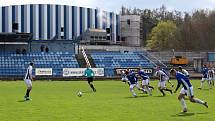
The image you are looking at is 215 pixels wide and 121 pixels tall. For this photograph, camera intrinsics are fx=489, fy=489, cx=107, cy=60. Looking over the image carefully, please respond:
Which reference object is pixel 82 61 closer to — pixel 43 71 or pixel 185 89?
pixel 43 71

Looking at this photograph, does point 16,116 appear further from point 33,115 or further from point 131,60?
point 131,60

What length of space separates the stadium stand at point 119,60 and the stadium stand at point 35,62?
14.2ft

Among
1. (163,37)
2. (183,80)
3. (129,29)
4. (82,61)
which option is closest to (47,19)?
(82,61)

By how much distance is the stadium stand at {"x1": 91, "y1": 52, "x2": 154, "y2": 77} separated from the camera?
79094 millimetres

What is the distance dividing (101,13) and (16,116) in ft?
261

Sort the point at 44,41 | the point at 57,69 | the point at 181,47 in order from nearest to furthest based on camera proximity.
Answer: the point at 57,69 < the point at 44,41 < the point at 181,47

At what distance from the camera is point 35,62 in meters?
75.4

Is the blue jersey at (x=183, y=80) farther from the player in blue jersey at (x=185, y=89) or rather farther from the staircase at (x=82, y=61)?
the staircase at (x=82, y=61)

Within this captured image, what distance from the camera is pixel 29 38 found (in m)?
77.3

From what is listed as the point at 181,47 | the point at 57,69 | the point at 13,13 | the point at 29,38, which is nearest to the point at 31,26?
the point at 13,13

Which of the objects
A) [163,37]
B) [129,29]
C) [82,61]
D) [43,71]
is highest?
[129,29]

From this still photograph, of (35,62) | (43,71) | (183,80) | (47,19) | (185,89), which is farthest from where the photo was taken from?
(47,19)

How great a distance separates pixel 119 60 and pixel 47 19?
16.1m

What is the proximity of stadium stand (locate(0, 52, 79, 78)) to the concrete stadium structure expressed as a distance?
9.36 meters
